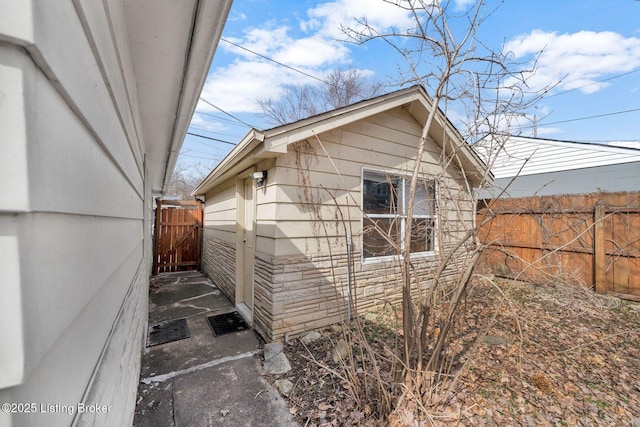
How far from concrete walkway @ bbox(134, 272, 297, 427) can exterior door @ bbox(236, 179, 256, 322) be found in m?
0.76

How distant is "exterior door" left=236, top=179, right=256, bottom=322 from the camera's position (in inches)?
192

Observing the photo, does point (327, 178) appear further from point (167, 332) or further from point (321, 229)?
point (167, 332)

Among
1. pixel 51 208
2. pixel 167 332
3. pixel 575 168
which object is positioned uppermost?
pixel 575 168

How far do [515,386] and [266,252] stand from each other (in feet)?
10.6

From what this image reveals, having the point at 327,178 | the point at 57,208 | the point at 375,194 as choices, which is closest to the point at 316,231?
the point at 327,178

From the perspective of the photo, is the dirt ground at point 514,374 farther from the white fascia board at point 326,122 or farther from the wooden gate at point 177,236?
the wooden gate at point 177,236

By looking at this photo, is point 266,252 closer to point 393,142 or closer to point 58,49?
point 393,142

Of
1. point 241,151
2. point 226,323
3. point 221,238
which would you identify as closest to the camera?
point 241,151

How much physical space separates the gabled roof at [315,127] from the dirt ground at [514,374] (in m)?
2.35

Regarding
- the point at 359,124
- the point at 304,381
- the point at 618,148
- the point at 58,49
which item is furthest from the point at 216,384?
the point at 618,148

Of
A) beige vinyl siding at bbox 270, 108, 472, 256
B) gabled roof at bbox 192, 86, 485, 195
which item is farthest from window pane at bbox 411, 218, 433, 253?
gabled roof at bbox 192, 86, 485, 195

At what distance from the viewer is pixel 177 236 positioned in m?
8.88

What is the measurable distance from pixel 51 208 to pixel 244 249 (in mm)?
4912

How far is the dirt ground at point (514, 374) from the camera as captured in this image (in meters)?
2.26
